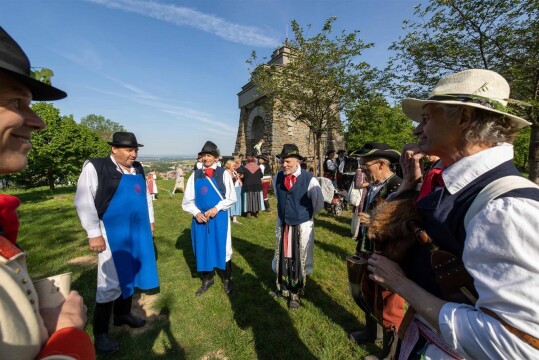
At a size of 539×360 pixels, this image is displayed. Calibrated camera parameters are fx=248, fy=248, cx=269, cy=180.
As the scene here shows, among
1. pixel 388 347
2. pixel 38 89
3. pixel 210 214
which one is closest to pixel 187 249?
pixel 210 214

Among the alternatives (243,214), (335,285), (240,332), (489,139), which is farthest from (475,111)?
(243,214)

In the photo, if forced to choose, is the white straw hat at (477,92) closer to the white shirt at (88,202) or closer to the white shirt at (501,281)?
the white shirt at (501,281)

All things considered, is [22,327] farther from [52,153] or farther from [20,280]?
[52,153]

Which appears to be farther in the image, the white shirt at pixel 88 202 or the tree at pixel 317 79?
the tree at pixel 317 79

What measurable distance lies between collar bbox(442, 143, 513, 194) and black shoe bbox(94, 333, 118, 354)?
3677 millimetres

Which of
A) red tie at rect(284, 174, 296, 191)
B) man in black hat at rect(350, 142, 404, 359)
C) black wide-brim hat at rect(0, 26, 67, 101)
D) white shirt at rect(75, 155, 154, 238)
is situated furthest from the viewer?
red tie at rect(284, 174, 296, 191)

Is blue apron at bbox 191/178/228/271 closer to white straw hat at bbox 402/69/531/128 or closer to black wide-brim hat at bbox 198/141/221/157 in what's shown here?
black wide-brim hat at bbox 198/141/221/157

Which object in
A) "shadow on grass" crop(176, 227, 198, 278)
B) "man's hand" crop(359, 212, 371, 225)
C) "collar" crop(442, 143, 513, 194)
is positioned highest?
"collar" crop(442, 143, 513, 194)

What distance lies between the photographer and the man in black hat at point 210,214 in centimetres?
407

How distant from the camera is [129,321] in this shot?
129 inches

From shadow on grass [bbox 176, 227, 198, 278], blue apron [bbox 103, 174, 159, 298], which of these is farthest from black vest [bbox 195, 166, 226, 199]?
shadow on grass [bbox 176, 227, 198, 278]

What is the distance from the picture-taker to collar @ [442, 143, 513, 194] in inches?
41.0

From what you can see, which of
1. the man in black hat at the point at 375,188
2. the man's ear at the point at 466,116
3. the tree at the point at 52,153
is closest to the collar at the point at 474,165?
the man's ear at the point at 466,116

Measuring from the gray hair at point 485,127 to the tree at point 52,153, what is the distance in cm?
2010
